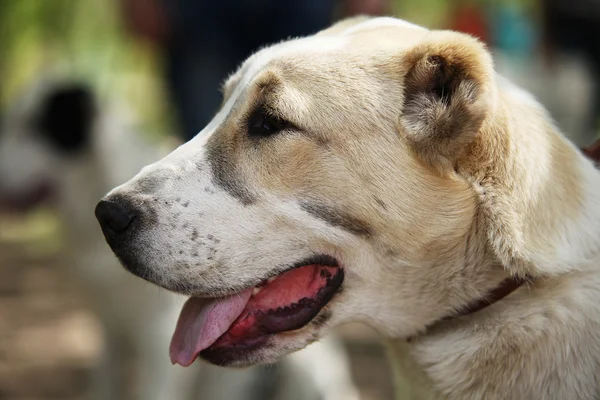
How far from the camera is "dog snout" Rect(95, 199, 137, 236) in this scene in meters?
2.04

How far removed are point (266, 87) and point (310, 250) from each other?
1.50ft

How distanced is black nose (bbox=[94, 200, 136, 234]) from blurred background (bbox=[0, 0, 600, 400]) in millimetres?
1490

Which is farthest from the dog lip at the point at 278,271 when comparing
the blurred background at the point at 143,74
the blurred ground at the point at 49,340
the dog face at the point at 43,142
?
the dog face at the point at 43,142

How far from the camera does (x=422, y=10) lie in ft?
44.8

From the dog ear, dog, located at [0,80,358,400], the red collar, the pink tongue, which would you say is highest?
the red collar

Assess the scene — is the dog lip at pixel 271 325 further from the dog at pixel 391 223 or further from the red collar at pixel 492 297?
the red collar at pixel 492 297

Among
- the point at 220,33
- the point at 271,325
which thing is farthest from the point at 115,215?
the point at 220,33

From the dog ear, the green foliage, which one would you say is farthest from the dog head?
the green foliage

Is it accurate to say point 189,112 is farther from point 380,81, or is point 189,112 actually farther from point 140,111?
point 140,111

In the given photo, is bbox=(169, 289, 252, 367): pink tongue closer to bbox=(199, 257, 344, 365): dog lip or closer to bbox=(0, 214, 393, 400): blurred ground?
bbox=(199, 257, 344, 365): dog lip

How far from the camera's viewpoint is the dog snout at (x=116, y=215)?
2.04 m

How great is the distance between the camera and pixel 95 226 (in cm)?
439

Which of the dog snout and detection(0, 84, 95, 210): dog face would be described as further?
detection(0, 84, 95, 210): dog face

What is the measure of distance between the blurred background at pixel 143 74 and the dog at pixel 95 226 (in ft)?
0.19
